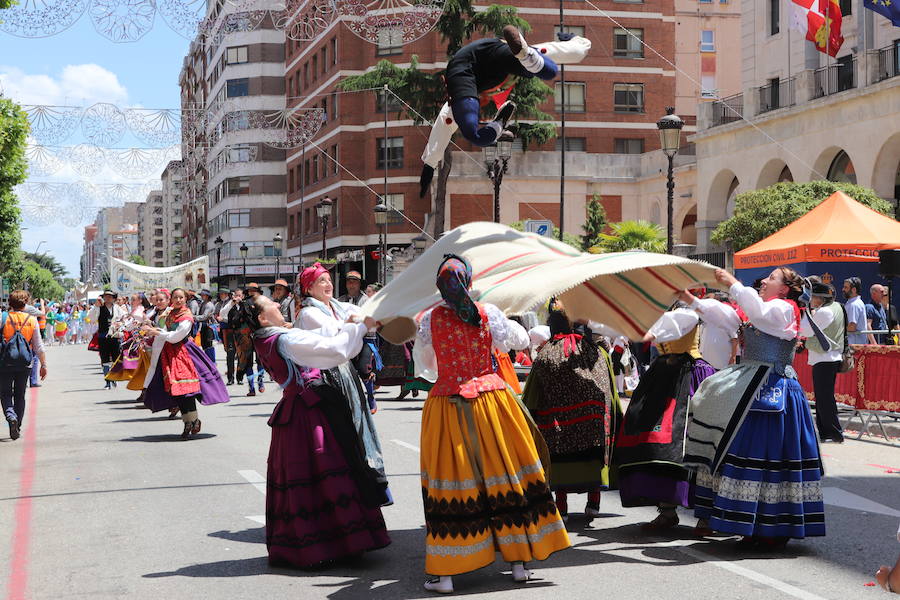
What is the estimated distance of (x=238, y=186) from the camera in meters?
75.3

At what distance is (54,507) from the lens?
9539 millimetres

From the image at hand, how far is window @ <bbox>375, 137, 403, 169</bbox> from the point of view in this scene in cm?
5625

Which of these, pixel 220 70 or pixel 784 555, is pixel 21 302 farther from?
pixel 220 70

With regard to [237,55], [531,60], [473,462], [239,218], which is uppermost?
[237,55]

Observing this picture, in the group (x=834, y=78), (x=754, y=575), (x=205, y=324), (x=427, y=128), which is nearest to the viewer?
(x=754, y=575)

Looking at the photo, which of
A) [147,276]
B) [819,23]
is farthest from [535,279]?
[147,276]

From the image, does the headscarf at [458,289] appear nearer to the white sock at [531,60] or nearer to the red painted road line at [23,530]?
the white sock at [531,60]

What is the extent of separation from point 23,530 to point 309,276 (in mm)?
3132

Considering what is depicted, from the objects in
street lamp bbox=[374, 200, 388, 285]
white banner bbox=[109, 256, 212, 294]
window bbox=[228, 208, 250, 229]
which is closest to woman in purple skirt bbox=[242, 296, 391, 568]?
street lamp bbox=[374, 200, 388, 285]


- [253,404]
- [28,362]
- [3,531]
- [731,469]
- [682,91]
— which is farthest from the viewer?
[682,91]

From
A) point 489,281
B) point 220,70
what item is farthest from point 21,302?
point 220,70

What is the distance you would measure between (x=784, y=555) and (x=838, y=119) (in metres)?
27.3

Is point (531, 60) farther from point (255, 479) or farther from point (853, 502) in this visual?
point (255, 479)

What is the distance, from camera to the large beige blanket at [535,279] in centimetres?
667
